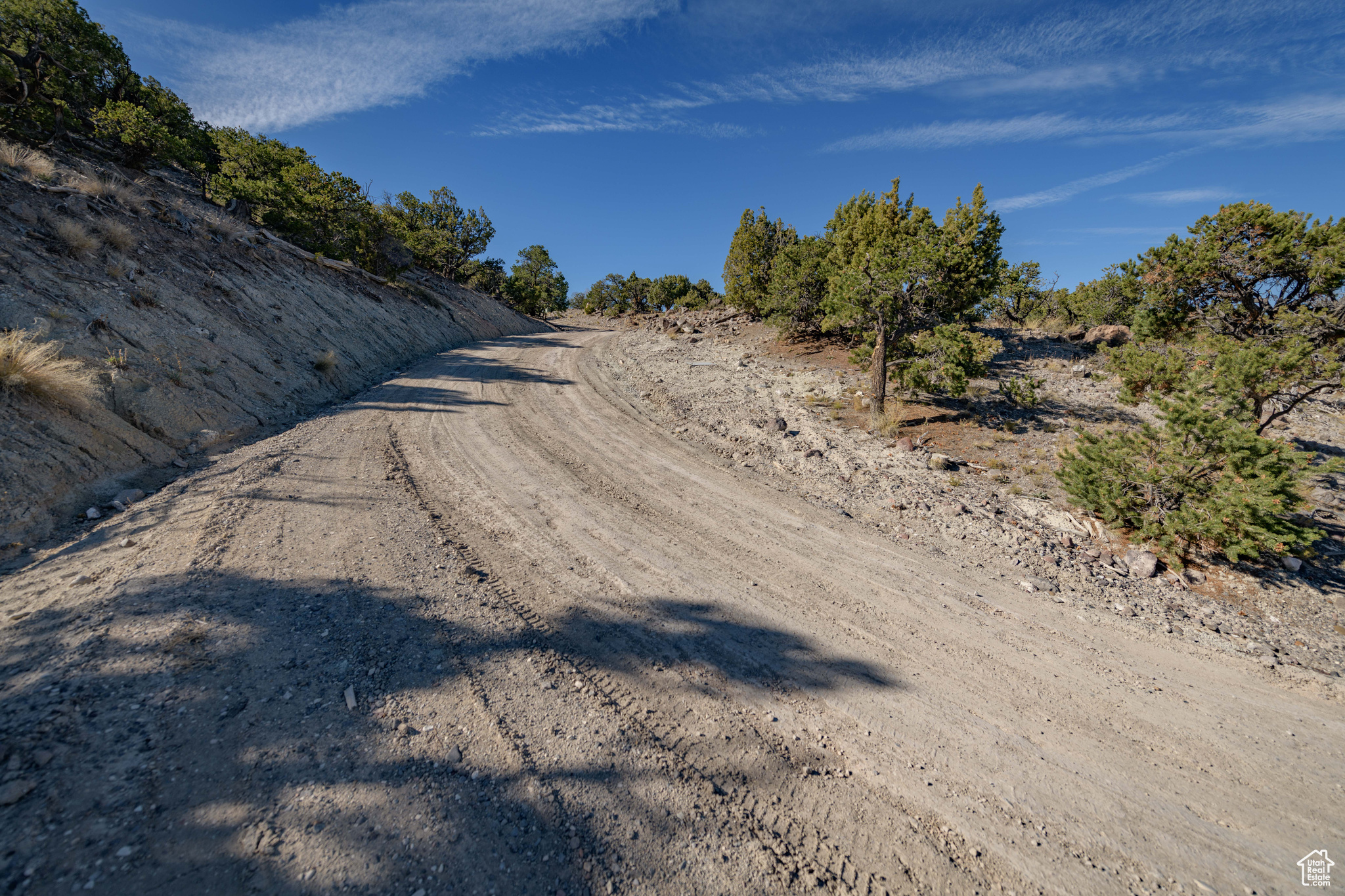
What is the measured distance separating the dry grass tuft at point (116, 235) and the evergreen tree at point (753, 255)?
2188 centimetres

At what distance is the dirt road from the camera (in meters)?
2.46

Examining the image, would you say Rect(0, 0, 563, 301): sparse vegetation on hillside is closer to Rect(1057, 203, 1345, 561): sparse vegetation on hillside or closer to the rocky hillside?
the rocky hillside

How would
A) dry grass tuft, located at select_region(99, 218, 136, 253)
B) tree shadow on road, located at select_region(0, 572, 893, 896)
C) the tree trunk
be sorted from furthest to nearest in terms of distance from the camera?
the tree trunk < dry grass tuft, located at select_region(99, 218, 136, 253) < tree shadow on road, located at select_region(0, 572, 893, 896)

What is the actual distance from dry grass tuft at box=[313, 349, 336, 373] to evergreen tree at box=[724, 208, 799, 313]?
1895cm

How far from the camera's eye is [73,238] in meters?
8.49

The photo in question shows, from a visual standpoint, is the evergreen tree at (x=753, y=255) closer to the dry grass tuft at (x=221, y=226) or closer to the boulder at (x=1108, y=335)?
the boulder at (x=1108, y=335)

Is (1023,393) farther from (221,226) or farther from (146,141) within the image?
(146,141)

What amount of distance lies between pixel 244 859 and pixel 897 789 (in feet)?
12.1

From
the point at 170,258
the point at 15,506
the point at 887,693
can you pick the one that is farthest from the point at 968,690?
the point at 170,258

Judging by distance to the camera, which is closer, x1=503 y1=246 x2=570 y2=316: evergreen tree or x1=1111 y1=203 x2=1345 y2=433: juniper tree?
x1=1111 y1=203 x2=1345 y2=433: juniper tree

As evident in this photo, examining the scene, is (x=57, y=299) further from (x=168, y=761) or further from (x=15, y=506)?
(x=168, y=761)

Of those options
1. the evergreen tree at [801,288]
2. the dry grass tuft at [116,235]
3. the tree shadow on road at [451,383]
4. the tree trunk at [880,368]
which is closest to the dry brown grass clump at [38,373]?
the tree shadow on road at [451,383]

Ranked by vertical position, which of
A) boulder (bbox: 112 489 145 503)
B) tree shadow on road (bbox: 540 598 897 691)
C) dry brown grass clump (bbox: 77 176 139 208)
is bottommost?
boulder (bbox: 112 489 145 503)

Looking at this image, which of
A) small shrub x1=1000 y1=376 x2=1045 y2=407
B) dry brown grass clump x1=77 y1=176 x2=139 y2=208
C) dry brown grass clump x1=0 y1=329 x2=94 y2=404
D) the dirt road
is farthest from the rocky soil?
dry brown grass clump x1=77 y1=176 x2=139 y2=208
